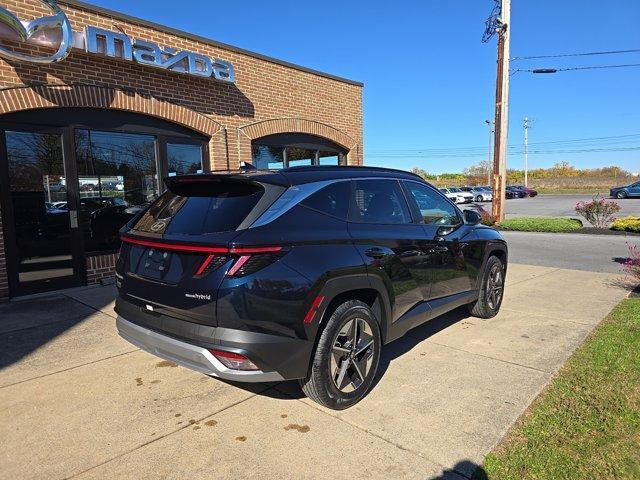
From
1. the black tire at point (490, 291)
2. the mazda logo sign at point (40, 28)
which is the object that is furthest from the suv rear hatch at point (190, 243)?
the mazda logo sign at point (40, 28)

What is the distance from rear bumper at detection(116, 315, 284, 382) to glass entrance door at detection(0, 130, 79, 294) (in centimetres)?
450

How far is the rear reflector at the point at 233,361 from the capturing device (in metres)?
2.78

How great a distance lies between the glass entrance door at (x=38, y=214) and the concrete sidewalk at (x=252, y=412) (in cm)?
176

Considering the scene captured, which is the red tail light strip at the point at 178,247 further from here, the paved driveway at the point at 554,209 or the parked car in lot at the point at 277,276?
the paved driveway at the point at 554,209

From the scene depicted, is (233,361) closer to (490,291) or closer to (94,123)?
(490,291)

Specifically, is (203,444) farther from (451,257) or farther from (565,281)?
(565,281)

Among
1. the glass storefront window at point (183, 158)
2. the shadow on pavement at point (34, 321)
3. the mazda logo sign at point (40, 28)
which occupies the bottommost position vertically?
the shadow on pavement at point (34, 321)

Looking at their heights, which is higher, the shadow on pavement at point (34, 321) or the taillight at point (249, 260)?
the taillight at point (249, 260)

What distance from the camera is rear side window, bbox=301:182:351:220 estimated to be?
324cm

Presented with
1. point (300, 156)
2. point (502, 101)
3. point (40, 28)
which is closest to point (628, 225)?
point (502, 101)

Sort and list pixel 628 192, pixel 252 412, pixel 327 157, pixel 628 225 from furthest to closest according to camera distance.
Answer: pixel 628 192, pixel 628 225, pixel 327 157, pixel 252 412

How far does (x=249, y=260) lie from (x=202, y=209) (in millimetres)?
650

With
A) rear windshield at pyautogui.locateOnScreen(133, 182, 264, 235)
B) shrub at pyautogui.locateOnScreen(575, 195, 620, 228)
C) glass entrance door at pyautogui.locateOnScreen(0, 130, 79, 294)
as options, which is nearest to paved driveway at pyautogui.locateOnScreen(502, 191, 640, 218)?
shrub at pyautogui.locateOnScreen(575, 195, 620, 228)

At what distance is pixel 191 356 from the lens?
2.88m
